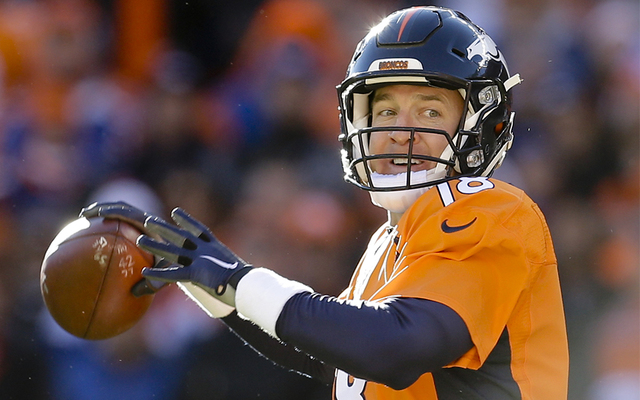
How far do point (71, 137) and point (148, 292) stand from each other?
3.24 metres

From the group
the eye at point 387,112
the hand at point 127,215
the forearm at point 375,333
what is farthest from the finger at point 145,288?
the eye at point 387,112

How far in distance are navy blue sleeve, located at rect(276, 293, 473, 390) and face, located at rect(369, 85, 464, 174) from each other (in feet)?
2.52

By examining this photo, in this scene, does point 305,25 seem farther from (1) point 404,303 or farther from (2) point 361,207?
(1) point 404,303

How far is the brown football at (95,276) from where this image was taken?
8.04ft

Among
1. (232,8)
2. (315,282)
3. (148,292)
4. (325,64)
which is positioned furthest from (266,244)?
(148,292)

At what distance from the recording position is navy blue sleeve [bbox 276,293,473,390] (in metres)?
1.68

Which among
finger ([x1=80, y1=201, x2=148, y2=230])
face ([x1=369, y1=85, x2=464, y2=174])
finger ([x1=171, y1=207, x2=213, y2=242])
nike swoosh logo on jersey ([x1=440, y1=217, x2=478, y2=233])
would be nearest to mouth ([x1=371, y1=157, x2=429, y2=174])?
face ([x1=369, y1=85, x2=464, y2=174])

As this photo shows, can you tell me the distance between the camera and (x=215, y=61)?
227 inches

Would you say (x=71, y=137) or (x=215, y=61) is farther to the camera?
(x=215, y=61)

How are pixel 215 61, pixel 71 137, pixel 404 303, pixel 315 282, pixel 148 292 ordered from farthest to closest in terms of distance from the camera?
pixel 215 61 < pixel 71 137 < pixel 315 282 < pixel 148 292 < pixel 404 303

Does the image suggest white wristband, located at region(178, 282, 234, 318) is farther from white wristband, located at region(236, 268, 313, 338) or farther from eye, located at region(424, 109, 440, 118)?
eye, located at region(424, 109, 440, 118)

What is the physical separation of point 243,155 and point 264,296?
11.7ft

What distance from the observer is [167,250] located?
6.41 ft

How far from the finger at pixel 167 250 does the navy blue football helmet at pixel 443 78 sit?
689 mm
